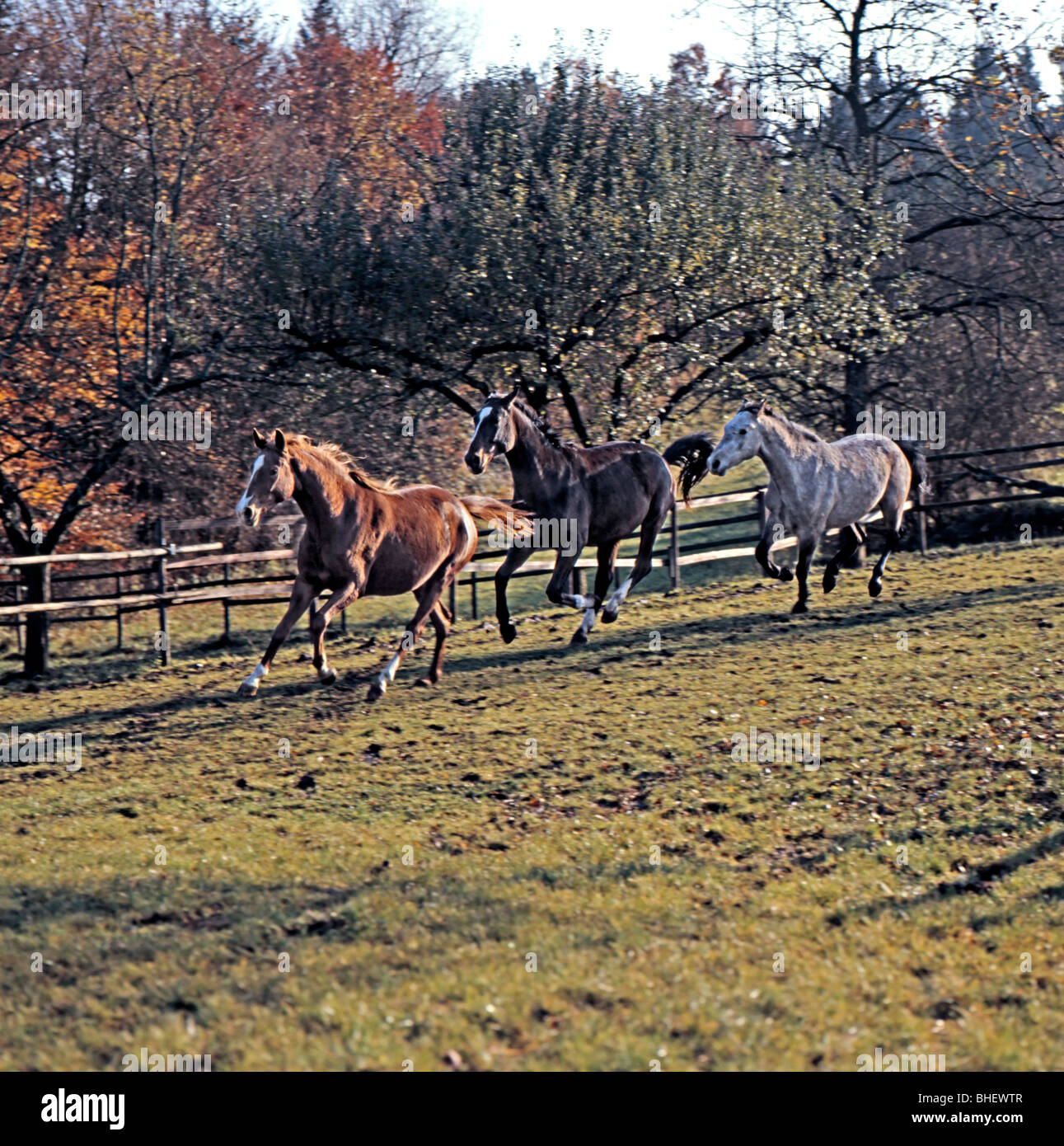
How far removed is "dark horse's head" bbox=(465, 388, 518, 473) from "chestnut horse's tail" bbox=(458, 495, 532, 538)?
669mm

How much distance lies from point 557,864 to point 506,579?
621cm

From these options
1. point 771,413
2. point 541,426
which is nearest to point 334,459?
point 541,426

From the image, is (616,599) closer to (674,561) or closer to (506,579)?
(506,579)

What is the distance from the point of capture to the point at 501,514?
1296 centimetres

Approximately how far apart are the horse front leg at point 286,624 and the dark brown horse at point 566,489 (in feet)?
6.55

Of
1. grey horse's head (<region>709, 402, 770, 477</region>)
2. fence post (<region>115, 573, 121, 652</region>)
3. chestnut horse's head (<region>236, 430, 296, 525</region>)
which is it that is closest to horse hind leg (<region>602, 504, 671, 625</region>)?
grey horse's head (<region>709, 402, 770, 477</region>)

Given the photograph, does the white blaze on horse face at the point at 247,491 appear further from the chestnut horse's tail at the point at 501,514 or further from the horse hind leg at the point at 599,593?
the horse hind leg at the point at 599,593

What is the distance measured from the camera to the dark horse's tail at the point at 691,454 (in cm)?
1440

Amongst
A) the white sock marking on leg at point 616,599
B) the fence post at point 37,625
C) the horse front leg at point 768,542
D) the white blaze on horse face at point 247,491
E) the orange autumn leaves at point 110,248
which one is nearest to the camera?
the white blaze on horse face at point 247,491

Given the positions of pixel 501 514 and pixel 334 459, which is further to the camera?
pixel 501 514

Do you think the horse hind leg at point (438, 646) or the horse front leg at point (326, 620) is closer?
the horse front leg at point (326, 620)

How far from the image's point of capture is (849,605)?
637 inches

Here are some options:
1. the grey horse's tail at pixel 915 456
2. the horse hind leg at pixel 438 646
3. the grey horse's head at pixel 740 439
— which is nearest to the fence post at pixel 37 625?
the horse hind leg at pixel 438 646

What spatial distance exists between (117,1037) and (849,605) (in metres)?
12.5
